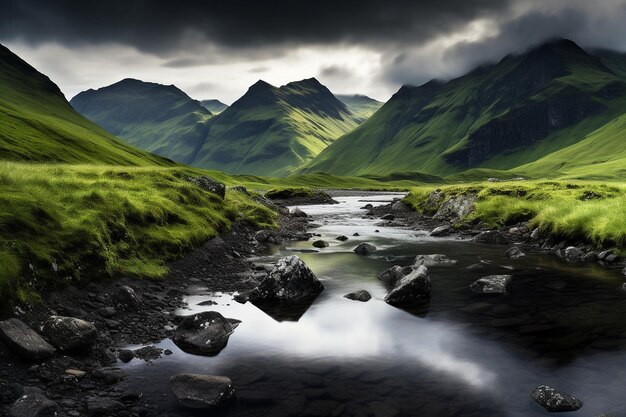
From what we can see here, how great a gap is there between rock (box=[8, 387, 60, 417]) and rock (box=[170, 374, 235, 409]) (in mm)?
3175

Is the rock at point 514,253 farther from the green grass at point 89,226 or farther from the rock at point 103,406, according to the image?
the rock at point 103,406

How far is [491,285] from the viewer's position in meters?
25.0

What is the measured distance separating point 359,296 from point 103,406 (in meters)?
14.8

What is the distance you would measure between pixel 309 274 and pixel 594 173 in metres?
211

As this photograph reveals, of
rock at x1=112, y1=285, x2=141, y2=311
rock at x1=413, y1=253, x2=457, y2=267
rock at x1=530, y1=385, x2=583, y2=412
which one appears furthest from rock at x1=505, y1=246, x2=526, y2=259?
rock at x1=112, y1=285, x2=141, y2=311

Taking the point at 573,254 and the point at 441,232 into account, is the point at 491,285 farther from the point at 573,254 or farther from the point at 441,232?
the point at 441,232

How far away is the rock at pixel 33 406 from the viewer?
1050 centimetres

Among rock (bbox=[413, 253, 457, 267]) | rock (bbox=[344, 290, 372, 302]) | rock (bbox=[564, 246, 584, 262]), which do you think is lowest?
rock (bbox=[344, 290, 372, 302])

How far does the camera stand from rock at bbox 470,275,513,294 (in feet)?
81.1

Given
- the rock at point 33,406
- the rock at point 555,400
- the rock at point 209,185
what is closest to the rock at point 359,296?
the rock at point 555,400

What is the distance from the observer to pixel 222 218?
3988 cm

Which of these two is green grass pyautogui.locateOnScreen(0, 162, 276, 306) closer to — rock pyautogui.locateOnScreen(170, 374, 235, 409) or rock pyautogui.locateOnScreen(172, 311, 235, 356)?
rock pyautogui.locateOnScreen(172, 311, 235, 356)

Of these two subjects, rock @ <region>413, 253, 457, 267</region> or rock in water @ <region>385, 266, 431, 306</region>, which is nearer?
rock in water @ <region>385, 266, 431, 306</region>

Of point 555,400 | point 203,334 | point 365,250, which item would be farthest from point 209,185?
point 555,400
